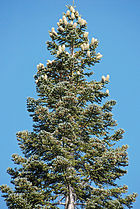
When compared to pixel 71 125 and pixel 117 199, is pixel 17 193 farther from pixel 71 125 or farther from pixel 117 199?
pixel 117 199

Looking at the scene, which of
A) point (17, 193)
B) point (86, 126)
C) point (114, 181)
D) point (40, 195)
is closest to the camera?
point (17, 193)

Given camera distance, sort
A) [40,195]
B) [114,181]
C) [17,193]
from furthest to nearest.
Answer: [114,181] → [40,195] → [17,193]

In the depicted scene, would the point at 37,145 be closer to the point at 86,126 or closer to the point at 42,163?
the point at 42,163

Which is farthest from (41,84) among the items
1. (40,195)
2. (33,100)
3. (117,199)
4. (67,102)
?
(117,199)

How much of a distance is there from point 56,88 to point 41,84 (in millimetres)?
1760

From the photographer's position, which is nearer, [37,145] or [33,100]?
[37,145]

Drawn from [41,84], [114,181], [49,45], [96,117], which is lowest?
[114,181]

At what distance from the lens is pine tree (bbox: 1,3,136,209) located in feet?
35.2

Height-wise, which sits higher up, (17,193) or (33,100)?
(33,100)

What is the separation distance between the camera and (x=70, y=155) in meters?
11.8

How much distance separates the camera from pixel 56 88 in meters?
13.3

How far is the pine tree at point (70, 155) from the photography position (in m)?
10.7

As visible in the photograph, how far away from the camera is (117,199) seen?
1134cm

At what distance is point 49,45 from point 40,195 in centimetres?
1013
